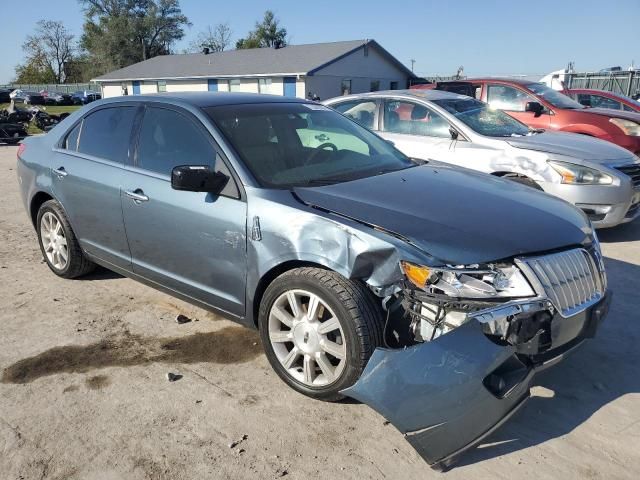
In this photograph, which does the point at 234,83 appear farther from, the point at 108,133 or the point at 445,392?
the point at 445,392

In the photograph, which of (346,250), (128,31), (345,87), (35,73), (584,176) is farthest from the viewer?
(35,73)

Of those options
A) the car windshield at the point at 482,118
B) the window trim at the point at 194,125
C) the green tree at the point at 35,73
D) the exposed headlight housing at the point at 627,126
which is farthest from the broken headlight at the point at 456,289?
the green tree at the point at 35,73

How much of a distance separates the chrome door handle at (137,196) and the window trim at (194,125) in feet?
0.45

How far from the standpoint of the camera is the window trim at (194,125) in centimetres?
320

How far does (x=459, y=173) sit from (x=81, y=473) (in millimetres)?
2959

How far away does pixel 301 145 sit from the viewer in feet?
12.2

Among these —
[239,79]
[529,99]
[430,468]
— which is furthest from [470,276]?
[239,79]

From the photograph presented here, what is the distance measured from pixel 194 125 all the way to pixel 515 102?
6.92 m

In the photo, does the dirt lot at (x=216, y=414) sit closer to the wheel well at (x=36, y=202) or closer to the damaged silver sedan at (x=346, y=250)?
the damaged silver sedan at (x=346, y=250)

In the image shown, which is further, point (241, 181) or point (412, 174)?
point (412, 174)

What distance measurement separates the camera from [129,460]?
8.39ft

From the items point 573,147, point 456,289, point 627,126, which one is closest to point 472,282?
point 456,289

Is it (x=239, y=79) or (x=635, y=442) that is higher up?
(x=239, y=79)

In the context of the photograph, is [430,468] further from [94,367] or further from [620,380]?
[94,367]
